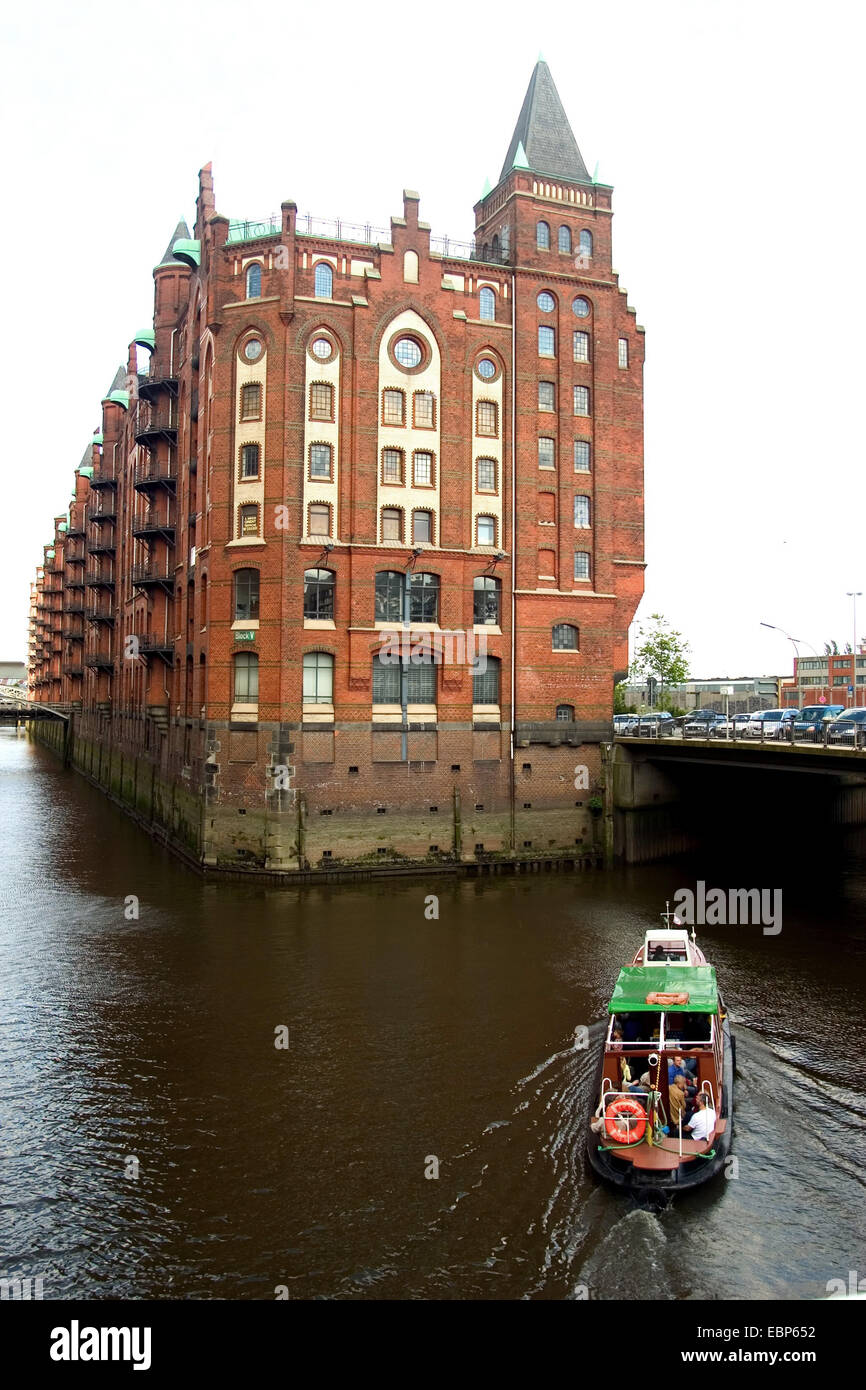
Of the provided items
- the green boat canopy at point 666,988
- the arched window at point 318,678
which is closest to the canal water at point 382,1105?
the green boat canopy at point 666,988

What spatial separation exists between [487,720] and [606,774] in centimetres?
665

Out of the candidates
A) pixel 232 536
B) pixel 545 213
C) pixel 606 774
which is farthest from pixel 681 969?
pixel 545 213

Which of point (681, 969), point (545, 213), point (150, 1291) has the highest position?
point (545, 213)

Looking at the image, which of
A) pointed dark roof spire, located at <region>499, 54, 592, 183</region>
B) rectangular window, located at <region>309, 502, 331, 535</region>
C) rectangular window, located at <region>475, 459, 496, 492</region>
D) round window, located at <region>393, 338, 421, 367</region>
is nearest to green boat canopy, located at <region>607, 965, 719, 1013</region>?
rectangular window, located at <region>309, 502, 331, 535</region>

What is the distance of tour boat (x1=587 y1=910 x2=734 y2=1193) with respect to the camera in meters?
16.3

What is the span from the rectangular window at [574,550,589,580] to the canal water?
1658cm

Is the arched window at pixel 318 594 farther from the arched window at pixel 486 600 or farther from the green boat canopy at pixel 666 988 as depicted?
the green boat canopy at pixel 666 988

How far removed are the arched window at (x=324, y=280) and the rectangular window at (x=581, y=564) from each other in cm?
1619

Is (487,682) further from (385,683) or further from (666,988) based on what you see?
(666,988)

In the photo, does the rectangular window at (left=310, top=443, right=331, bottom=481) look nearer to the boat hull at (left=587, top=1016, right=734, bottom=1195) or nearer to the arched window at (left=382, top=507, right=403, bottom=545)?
the arched window at (left=382, top=507, right=403, bottom=545)

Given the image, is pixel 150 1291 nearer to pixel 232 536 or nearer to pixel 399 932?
pixel 399 932

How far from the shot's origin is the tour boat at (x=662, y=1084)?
1628cm

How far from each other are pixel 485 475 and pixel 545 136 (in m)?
17.1

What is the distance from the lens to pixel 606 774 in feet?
151
